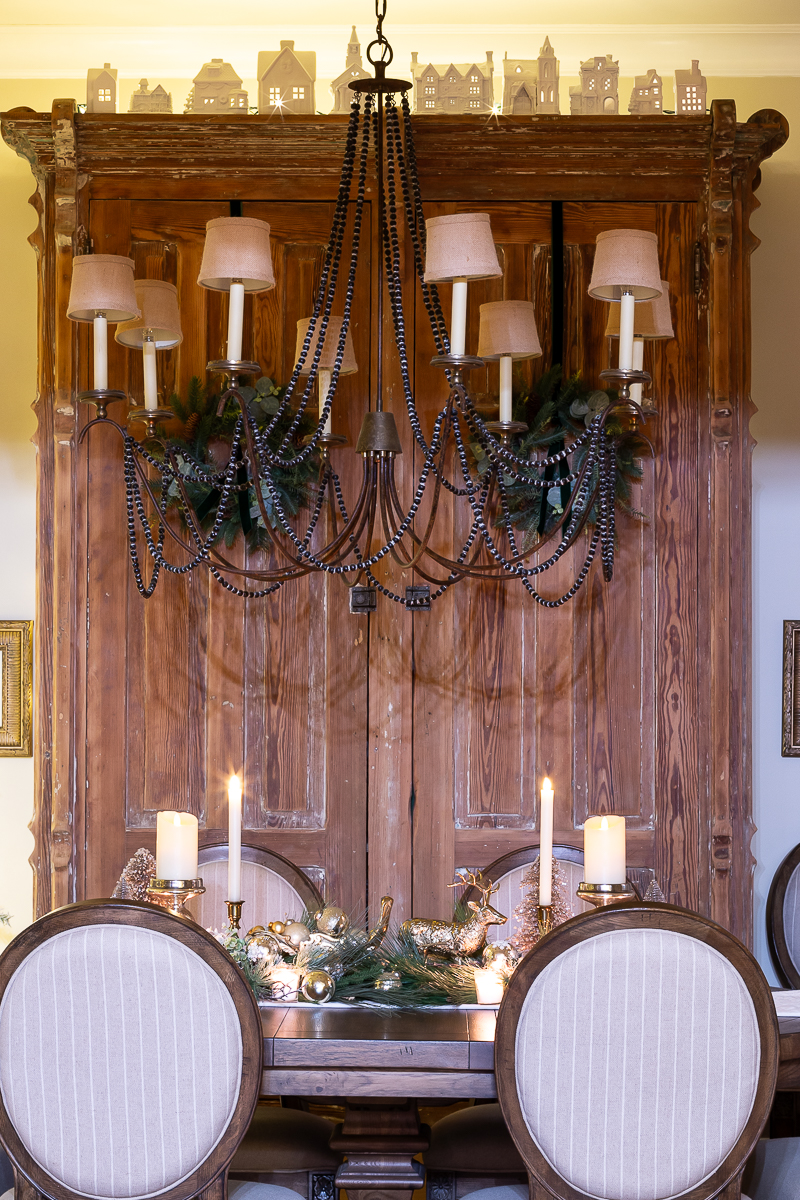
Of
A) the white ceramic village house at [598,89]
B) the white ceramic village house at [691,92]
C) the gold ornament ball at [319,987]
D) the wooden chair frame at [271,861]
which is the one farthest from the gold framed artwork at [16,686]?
the white ceramic village house at [691,92]

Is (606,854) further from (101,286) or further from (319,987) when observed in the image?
(101,286)

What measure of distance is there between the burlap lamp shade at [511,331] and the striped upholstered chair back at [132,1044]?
1337mm

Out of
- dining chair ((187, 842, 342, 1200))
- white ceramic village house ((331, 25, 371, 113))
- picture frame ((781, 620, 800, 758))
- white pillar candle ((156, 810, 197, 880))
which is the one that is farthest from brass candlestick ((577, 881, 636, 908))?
white ceramic village house ((331, 25, 371, 113))

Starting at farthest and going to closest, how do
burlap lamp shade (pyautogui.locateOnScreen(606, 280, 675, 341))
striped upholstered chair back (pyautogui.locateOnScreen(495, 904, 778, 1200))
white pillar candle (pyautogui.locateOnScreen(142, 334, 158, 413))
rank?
burlap lamp shade (pyautogui.locateOnScreen(606, 280, 675, 341)) < white pillar candle (pyautogui.locateOnScreen(142, 334, 158, 413)) < striped upholstered chair back (pyautogui.locateOnScreen(495, 904, 778, 1200))

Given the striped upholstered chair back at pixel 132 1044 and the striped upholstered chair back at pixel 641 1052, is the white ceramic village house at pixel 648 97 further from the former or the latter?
the striped upholstered chair back at pixel 132 1044

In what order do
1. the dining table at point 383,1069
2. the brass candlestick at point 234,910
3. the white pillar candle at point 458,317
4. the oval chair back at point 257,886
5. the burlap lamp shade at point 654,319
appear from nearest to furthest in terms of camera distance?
the dining table at point 383,1069, the white pillar candle at point 458,317, the brass candlestick at point 234,910, the burlap lamp shade at point 654,319, the oval chair back at point 257,886

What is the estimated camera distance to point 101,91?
104 inches

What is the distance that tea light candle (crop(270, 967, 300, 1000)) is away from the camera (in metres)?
1.78

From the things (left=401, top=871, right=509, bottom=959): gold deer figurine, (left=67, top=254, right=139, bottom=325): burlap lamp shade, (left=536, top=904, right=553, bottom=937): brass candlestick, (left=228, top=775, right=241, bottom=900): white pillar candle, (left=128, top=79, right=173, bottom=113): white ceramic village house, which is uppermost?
(left=128, top=79, right=173, bottom=113): white ceramic village house

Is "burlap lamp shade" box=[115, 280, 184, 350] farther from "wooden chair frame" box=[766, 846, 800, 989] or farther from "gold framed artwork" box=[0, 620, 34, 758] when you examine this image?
"wooden chair frame" box=[766, 846, 800, 989]

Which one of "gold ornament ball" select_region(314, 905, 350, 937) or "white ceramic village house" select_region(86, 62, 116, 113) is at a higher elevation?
"white ceramic village house" select_region(86, 62, 116, 113)

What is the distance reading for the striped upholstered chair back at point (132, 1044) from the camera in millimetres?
1438

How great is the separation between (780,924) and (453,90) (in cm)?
219

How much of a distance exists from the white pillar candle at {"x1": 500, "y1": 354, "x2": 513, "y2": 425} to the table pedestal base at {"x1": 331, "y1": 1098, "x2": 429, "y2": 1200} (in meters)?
1.13
